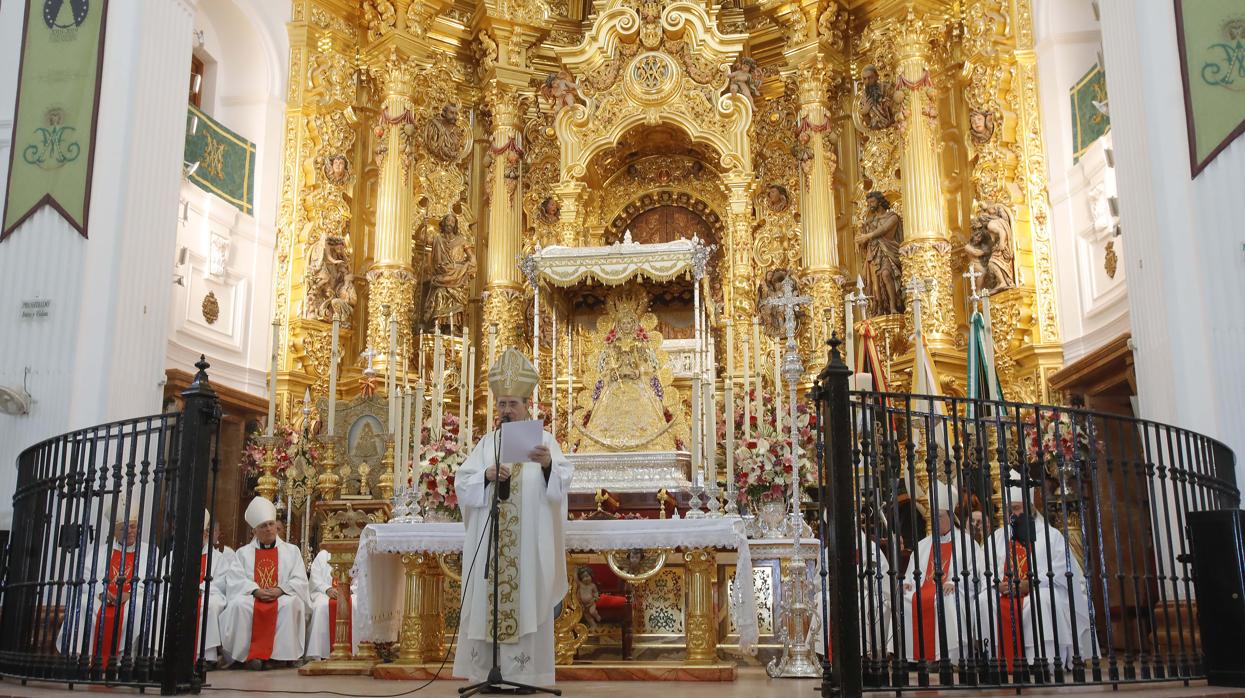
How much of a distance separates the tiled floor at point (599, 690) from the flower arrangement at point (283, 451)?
3.29 meters

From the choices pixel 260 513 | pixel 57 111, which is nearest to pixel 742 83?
pixel 57 111

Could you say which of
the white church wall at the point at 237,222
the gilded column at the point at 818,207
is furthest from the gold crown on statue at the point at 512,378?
the gilded column at the point at 818,207

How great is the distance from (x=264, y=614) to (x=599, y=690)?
4208 millimetres

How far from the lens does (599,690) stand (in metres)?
6.14

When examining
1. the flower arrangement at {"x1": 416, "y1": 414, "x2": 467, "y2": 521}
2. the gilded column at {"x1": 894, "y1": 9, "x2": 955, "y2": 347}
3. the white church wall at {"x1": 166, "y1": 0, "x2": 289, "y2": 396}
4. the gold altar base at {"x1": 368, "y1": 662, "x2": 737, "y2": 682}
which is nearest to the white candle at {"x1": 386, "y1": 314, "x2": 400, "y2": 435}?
the flower arrangement at {"x1": 416, "y1": 414, "x2": 467, "y2": 521}

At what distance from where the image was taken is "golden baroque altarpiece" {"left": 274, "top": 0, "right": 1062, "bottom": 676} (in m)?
12.9

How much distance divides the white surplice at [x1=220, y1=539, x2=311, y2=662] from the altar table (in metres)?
1.95

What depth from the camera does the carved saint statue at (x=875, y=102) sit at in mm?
13859

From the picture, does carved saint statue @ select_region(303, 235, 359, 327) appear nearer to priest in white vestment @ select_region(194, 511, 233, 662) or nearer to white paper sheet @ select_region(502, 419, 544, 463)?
priest in white vestment @ select_region(194, 511, 233, 662)

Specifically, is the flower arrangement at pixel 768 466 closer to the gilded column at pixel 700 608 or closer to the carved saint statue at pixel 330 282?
the gilded column at pixel 700 608

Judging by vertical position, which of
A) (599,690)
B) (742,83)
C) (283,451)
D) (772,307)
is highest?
(742,83)

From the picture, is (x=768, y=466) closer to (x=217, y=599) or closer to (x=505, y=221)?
(x=217, y=599)

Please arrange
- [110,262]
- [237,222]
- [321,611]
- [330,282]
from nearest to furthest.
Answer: [110,262]
[321,611]
[237,222]
[330,282]

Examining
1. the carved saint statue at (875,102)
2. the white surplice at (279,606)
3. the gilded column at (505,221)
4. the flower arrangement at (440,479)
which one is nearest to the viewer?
the flower arrangement at (440,479)
